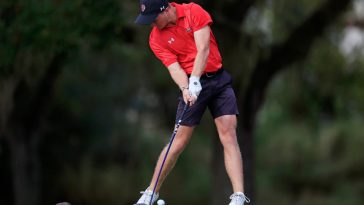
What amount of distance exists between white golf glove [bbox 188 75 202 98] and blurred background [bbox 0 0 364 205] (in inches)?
230

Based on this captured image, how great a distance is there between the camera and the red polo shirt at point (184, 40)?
301 inches

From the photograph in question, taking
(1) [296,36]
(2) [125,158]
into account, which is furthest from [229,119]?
(2) [125,158]

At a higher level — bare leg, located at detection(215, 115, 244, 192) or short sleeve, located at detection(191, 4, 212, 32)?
short sleeve, located at detection(191, 4, 212, 32)

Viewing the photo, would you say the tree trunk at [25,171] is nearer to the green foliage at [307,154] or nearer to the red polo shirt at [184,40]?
the green foliage at [307,154]

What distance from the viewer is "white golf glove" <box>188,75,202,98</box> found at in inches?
295

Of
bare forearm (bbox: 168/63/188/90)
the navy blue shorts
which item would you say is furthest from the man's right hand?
the navy blue shorts

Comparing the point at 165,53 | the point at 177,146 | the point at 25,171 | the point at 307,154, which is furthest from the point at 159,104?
the point at 165,53

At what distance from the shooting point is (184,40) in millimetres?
7770

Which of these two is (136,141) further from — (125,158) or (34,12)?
(34,12)

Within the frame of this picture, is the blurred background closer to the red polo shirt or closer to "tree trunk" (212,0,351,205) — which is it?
"tree trunk" (212,0,351,205)

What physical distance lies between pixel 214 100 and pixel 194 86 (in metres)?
0.52

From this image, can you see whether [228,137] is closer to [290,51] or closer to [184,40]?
[184,40]

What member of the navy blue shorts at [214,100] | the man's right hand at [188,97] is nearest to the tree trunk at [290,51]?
the navy blue shorts at [214,100]

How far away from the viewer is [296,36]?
14852mm
